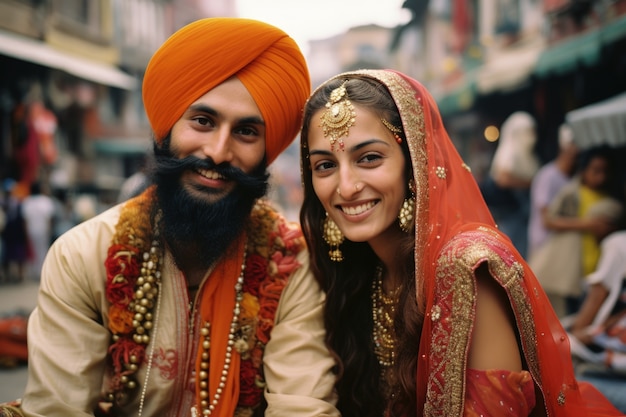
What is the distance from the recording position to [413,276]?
7.18 ft

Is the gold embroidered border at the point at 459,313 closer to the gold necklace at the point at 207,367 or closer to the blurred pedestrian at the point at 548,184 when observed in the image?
the gold necklace at the point at 207,367

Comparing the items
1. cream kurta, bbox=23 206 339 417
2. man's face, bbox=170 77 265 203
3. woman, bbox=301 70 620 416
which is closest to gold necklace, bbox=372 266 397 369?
woman, bbox=301 70 620 416

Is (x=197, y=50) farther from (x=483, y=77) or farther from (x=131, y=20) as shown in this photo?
(x=131, y=20)

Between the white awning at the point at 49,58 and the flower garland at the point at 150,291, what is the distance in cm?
843

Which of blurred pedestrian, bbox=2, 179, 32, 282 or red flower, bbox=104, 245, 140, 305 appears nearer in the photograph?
red flower, bbox=104, 245, 140, 305

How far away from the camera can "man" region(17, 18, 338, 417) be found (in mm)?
2201

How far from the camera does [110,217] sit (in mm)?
2453

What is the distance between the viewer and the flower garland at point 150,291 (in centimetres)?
225

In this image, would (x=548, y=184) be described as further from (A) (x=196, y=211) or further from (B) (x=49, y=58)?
(B) (x=49, y=58)

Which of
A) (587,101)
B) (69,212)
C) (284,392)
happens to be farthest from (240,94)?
(69,212)

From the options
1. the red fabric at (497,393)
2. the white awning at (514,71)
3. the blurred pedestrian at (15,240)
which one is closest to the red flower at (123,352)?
the red fabric at (497,393)

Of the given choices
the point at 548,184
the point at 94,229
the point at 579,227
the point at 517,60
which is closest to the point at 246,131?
the point at 94,229

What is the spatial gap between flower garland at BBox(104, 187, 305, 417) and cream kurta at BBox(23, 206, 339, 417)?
1.8 inches

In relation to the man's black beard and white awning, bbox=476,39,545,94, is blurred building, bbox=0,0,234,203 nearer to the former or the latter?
the man's black beard
